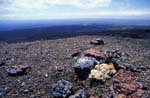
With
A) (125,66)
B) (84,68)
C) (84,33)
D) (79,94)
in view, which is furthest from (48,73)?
(84,33)

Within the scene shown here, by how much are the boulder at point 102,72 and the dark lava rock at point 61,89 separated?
3.44 feet

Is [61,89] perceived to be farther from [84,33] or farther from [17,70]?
[84,33]

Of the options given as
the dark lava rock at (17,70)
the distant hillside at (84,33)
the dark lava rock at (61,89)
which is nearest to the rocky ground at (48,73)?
the dark lava rock at (17,70)

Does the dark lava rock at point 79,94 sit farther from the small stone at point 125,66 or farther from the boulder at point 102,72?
the small stone at point 125,66

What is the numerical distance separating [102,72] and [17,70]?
13.3 ft

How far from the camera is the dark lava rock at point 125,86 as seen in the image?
8.90 metres

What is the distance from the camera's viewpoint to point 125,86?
912 cm

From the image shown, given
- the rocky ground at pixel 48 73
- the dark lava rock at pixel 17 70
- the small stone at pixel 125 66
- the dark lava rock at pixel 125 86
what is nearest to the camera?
the dark lava rock at pixel 125 86

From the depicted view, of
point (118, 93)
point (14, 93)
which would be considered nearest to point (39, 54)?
point (14, 93)

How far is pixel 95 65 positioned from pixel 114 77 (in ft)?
3.69

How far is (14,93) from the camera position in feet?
33.4

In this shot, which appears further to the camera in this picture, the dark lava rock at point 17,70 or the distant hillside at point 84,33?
the distant hillside at point 84,33

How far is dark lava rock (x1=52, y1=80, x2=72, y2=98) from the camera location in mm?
9359

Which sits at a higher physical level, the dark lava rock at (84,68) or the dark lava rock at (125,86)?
the dark lava rock at (84,68)
